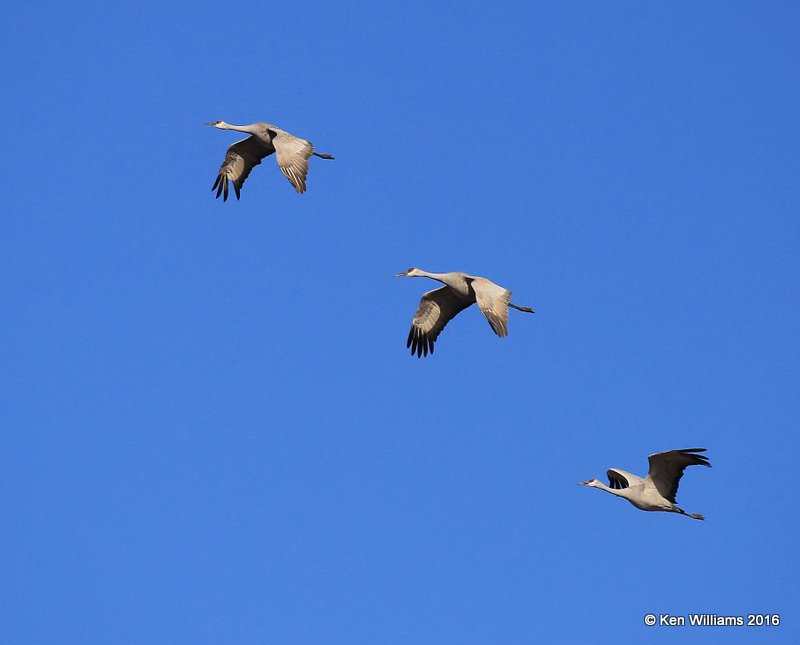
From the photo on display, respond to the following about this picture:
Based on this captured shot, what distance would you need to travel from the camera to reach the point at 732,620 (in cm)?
1636

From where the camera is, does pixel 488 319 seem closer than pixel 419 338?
Yes

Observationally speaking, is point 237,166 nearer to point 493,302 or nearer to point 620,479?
point 493,302

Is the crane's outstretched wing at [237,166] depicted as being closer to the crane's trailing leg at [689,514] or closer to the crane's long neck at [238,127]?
the crane's long neck at [238,127]

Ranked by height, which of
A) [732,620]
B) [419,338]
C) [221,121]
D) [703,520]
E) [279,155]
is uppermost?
[221,121]

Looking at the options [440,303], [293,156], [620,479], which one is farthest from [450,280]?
[620,479]

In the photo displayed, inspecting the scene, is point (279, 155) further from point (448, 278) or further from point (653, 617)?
point (653, 617)

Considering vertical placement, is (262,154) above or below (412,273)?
above

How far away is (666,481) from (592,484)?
1.39m

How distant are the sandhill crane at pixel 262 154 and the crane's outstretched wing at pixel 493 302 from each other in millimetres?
3075

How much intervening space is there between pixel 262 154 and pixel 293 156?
10.1ft

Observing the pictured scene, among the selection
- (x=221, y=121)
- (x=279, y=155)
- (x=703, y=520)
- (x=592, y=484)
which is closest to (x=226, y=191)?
(x=221, y=121)

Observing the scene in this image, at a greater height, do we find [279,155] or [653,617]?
[279,155]

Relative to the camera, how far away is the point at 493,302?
54.5 ft

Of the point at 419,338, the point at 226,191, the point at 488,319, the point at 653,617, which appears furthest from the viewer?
the point at 226,191
